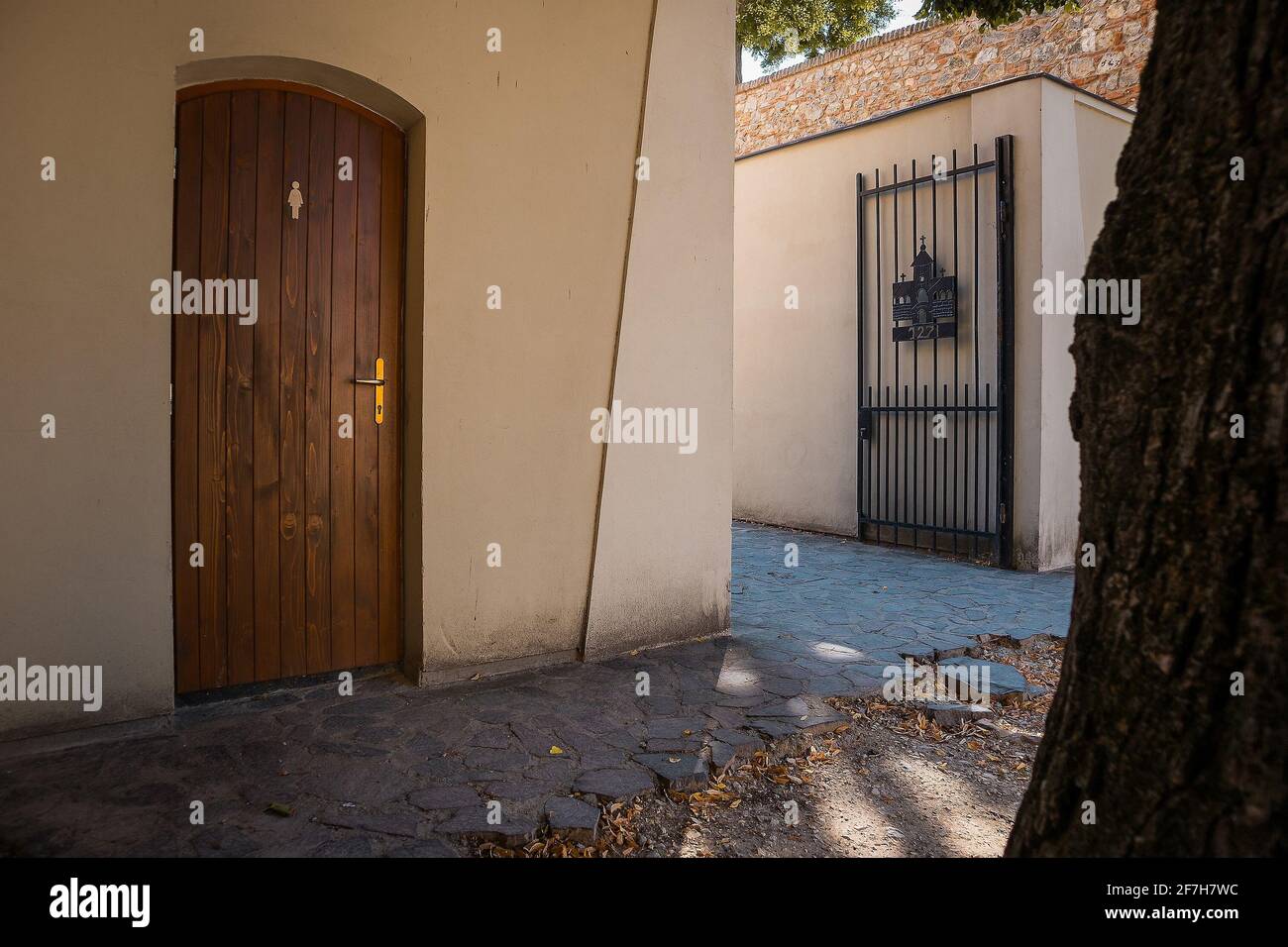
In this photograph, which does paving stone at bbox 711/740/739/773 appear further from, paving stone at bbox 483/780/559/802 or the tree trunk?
the tree trunk

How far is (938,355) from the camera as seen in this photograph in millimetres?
7105

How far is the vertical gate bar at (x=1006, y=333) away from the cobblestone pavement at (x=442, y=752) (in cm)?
193

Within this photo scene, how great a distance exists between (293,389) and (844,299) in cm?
578

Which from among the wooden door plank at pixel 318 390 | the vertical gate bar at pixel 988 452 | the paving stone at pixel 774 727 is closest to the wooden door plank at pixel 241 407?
the wooden door plank at pixel 318 390

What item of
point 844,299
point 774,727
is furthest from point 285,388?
point 844,299

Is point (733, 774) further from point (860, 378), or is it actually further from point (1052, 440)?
point (860, 378)

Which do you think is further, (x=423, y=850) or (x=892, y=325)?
(x=892, y=325)

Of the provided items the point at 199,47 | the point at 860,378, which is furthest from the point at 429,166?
the point at 860,378

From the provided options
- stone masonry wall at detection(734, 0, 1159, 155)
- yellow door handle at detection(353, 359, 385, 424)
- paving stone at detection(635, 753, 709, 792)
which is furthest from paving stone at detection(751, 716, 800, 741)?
stone masonry wall at detection(734, 0, 1159, 155)

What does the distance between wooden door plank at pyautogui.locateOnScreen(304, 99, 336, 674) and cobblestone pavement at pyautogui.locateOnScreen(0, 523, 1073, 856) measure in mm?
364

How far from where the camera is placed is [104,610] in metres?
3.02

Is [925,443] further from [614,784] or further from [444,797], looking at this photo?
[444,797]

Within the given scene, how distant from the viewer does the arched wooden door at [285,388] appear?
10.8 ft
